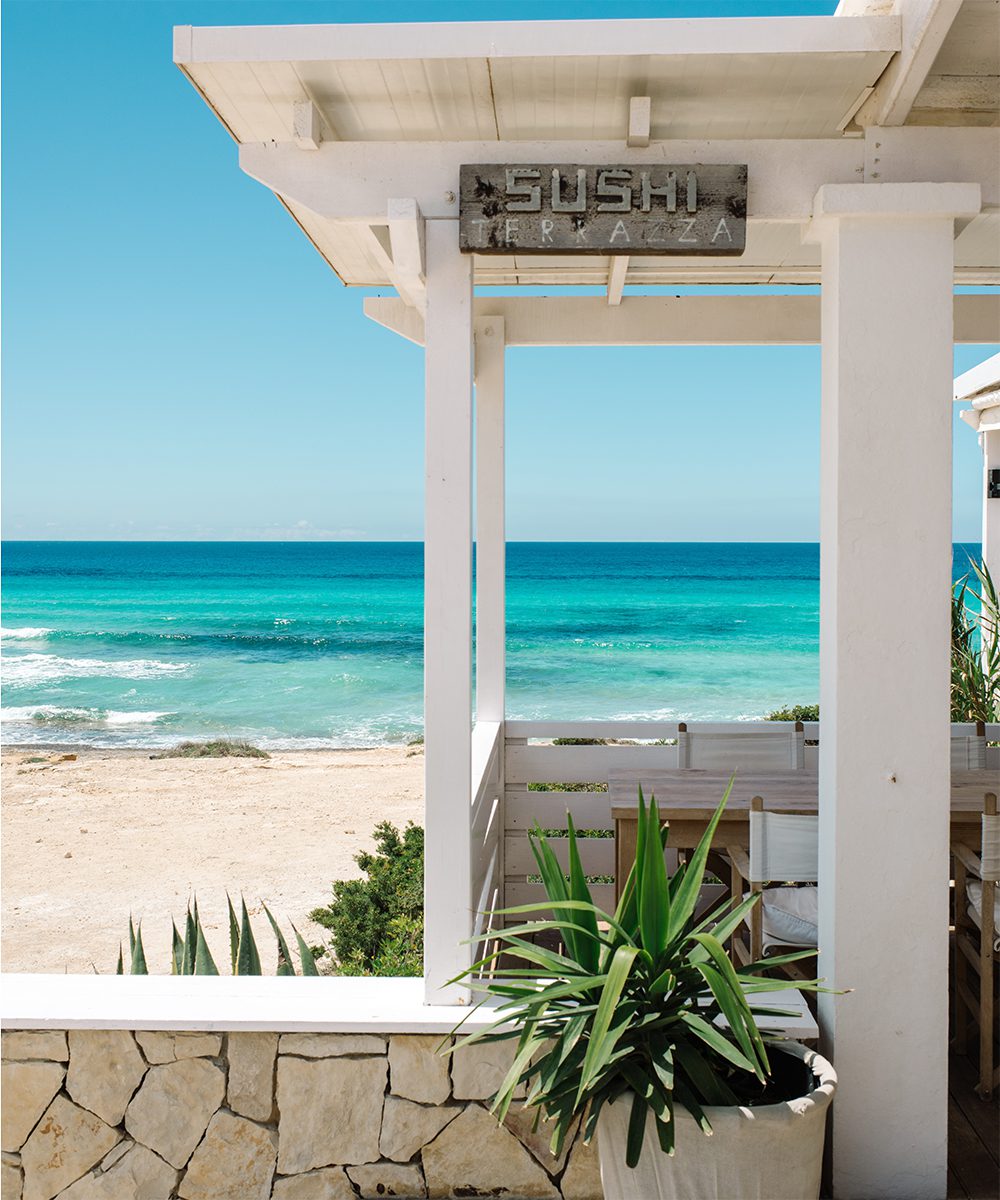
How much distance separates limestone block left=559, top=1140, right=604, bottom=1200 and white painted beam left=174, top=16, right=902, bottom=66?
7.14 feet

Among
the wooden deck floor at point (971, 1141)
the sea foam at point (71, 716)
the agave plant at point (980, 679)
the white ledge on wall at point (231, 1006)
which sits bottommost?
the sea foam at point (71, 716)

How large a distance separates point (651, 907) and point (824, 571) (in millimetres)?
830

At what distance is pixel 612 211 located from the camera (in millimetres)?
2129

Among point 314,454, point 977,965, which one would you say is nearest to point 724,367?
point 314,454

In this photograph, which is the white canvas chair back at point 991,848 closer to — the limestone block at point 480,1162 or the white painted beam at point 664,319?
the limestone block at point 480,1162

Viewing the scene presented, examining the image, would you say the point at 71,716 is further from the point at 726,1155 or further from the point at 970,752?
the point at 726,1155

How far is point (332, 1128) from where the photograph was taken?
6.95 feet

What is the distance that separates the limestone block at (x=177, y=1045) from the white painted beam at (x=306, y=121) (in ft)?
6.17

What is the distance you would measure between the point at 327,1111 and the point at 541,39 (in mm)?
2190

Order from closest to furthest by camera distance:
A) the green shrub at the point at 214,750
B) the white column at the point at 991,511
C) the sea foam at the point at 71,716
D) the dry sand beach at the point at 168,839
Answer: the white column at the point at 991,511, the dry sand beach at the point at 168,839, the green shrub at the point at 214,750, the sea foam at the point at 71,716

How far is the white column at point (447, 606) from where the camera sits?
2.18 m

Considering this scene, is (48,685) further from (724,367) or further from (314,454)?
(724,367)

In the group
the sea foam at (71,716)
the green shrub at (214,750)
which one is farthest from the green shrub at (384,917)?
the sea foam at (71,716)

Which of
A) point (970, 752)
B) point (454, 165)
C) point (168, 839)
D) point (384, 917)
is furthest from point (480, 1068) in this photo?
point (168, 839)
